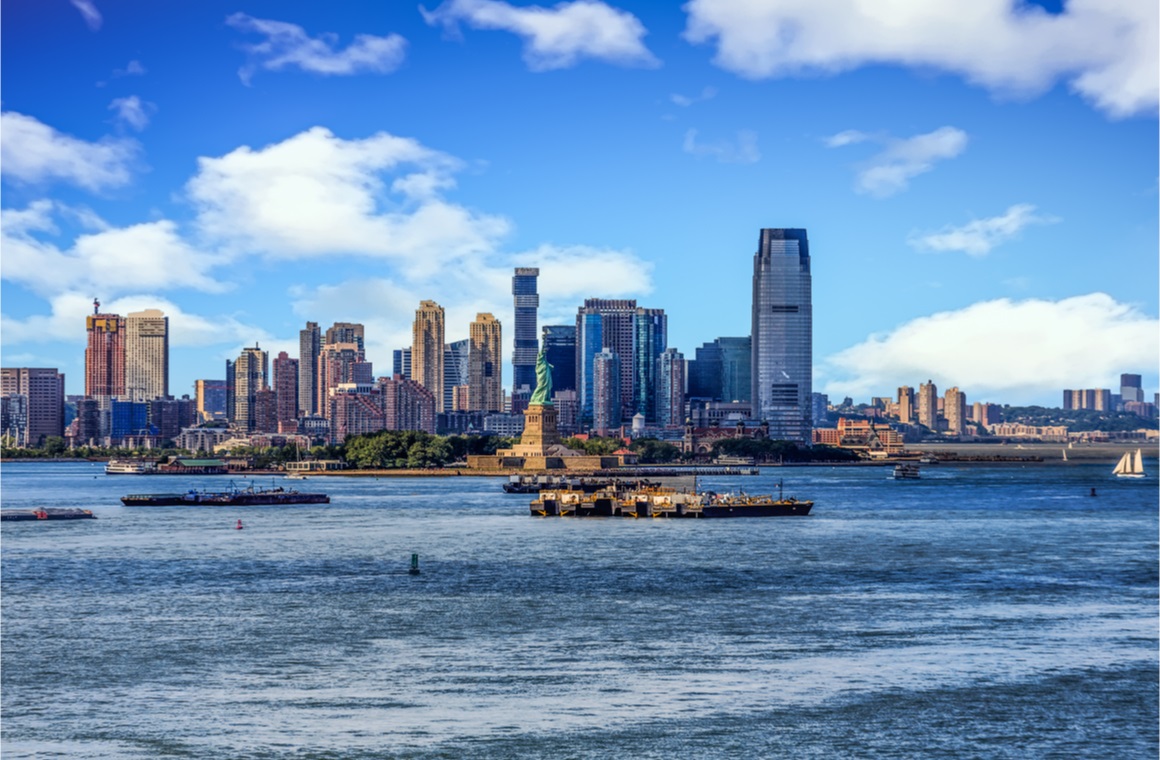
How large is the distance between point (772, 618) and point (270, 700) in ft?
60.6

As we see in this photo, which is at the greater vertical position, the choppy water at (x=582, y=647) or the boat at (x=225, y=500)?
the boat at (x=225, y=500)

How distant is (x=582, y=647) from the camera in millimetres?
44125

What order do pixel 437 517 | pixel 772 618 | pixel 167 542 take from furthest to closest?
pixel 437 517 → pixel 167 542 → pixel 772 618

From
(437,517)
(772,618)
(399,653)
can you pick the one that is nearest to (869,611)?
(772,618)

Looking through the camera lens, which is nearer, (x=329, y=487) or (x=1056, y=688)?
(x=1056, y=688)

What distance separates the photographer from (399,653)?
43375mm

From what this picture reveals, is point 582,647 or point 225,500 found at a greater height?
point 225,500

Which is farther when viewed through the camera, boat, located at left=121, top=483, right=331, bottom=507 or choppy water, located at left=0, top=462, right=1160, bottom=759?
boat, located at left=121, top=483, right=331, bottom=507

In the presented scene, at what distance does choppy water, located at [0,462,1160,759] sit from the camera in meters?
33.6

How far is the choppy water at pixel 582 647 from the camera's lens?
3359 centimetres

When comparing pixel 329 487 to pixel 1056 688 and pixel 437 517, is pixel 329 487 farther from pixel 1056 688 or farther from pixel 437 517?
pixel 1056 688

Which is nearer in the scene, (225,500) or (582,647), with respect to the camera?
(582,647)

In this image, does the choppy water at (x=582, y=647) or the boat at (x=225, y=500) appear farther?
the boat at (x=225, y=500)

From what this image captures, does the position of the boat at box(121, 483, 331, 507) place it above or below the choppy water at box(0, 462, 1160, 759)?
above
